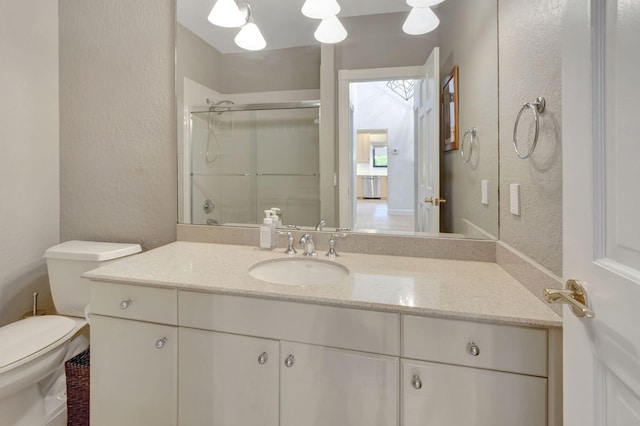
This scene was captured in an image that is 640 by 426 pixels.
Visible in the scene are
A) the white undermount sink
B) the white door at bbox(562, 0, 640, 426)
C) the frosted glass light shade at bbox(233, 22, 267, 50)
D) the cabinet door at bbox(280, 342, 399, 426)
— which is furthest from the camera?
the frosted glass light shade at bbox(233, 22, 267, 50)

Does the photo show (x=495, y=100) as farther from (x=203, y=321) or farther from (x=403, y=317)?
(x=203, y=321)

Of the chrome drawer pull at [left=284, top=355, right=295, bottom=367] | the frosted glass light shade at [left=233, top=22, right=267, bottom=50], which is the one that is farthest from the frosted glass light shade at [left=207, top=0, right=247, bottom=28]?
the chrome drawer pull at [left=284, top=355, right=295, bottom=367]

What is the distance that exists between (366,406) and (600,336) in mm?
621

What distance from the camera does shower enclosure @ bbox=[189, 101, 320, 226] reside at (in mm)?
1635

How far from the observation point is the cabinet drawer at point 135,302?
3.58 ft

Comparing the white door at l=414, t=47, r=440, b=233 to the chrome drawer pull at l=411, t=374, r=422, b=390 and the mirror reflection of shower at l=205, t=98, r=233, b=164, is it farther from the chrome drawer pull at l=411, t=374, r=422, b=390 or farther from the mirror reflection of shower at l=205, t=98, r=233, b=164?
the mirror reflection of shower at l=205, t=98, r=233, b=164

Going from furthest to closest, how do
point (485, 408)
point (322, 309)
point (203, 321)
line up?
point (203, 321), point (322, 309), point (485, 408)

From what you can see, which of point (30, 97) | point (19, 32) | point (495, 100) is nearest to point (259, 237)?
point (495, 100)

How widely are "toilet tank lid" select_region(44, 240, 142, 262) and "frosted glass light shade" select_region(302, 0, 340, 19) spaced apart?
1.53 metres

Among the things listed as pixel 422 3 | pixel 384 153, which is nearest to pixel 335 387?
pixel 384 153

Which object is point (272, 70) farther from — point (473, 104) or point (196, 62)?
point (473, 104)

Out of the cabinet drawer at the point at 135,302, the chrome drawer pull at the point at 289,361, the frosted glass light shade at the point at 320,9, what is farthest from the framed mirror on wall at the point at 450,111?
the cabinet drawer at the point at 135,302

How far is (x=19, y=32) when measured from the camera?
169 centimetres

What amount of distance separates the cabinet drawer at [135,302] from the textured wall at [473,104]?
1189 mm
